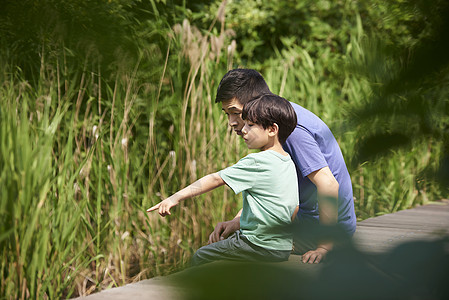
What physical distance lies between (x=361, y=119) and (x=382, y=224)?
2386 mm

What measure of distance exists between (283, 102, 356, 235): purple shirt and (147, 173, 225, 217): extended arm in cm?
31

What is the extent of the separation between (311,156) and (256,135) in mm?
197

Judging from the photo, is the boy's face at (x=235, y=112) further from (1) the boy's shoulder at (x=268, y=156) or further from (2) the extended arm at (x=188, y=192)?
(2) the extended arm at (x=188, y=192)

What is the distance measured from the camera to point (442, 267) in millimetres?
421

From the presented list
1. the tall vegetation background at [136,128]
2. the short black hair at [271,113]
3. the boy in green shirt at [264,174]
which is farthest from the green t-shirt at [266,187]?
the tall vegetation background at [136,128]

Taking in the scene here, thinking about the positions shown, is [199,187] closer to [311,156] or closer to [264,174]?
[264,174]

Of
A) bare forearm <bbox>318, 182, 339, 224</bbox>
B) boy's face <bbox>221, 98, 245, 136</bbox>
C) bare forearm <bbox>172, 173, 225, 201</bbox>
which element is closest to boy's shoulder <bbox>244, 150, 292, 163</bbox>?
bare forearm <bbox>172, 173, 225, 201</bbox>

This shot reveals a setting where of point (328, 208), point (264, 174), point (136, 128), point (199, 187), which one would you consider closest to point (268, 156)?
point (264, 174)

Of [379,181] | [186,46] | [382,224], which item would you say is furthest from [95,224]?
[379,181]

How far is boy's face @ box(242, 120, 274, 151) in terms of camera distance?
1844 millimetres

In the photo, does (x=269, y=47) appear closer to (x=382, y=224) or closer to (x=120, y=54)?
(x=382, y=224)

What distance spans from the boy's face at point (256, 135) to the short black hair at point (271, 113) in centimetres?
2

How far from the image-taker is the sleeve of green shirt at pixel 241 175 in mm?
1747

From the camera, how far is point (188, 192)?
1606mm
